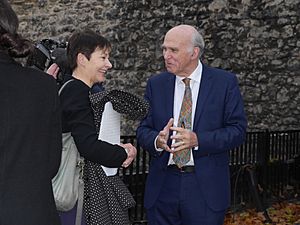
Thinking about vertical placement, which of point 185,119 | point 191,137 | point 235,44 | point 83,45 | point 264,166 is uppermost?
point 235,44

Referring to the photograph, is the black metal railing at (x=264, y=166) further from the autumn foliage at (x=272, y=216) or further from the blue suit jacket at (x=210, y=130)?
the blue suit jacket at (x=210, y=130)

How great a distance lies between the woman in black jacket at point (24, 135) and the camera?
1973 mm

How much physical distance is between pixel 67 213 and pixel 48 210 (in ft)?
2.81

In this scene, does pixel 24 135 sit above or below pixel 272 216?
above

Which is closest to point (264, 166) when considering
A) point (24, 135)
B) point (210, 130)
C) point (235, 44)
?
point (235, 44)

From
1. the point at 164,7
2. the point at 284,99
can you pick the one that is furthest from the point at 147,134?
the point at 164,7

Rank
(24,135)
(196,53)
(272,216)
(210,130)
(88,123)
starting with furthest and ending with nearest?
(272,216), (196,53), (210,130), (88,123), (24,135)

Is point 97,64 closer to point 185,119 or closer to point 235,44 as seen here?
point 185,119

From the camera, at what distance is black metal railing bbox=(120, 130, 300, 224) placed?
280 inches

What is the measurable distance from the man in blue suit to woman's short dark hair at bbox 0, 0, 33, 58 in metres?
1.53

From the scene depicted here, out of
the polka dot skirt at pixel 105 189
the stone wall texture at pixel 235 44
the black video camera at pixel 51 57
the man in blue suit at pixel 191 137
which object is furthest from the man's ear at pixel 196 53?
the stone wall texture at pixel 235 44

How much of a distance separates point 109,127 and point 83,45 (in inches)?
19.0

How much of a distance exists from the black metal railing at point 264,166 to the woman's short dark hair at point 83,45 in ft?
11.7

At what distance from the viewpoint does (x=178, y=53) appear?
3.69 metres
